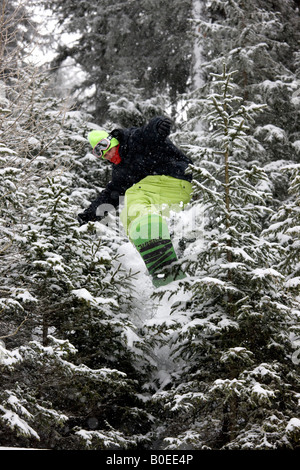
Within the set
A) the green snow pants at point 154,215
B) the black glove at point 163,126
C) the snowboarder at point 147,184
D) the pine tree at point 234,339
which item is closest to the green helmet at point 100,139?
the snowboarder at point 147,184

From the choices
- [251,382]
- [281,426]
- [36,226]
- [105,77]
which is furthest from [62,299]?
[105,77]

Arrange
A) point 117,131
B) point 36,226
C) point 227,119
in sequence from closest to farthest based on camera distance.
Answer: 1. point 227,119
2. point 36,226
3. point 117,131

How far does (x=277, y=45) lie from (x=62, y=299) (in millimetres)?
7660

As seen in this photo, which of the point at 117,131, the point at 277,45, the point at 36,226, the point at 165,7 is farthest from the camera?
the point at 165,7

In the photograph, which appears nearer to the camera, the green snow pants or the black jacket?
the green snow pants

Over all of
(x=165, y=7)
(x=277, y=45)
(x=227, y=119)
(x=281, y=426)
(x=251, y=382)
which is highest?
(x=165, y=7)

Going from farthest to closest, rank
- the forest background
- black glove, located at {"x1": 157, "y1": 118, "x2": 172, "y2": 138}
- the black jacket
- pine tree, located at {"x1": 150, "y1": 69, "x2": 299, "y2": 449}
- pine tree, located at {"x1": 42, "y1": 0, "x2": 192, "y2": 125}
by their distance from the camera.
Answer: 1. pine tree, located at {"x1": 42, "y1": 0, "x2": 192, "y2": 125}
2. the black jacket
3. black glove, located at {"x1": 157, "y1": 118, "x2": 172, "y2": 138}
4. the forest background
5. pine tree, located at {"x1": 150, "y1": 69, "x2": 299, "y2": 449}

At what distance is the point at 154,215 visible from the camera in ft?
19.3

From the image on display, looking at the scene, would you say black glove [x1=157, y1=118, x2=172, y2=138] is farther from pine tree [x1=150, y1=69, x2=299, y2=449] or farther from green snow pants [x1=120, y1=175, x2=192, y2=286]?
green snow pants [x1=120, y1=175, x2=192, y2=286]

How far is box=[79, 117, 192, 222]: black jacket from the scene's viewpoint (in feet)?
20.2

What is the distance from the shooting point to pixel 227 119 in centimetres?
524

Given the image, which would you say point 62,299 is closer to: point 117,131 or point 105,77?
point 117,131

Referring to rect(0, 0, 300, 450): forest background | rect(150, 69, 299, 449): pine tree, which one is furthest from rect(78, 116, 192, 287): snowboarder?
rect(150, 69, 299, 449): pine tree

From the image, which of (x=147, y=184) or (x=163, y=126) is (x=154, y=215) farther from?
(x=163, y=126)
